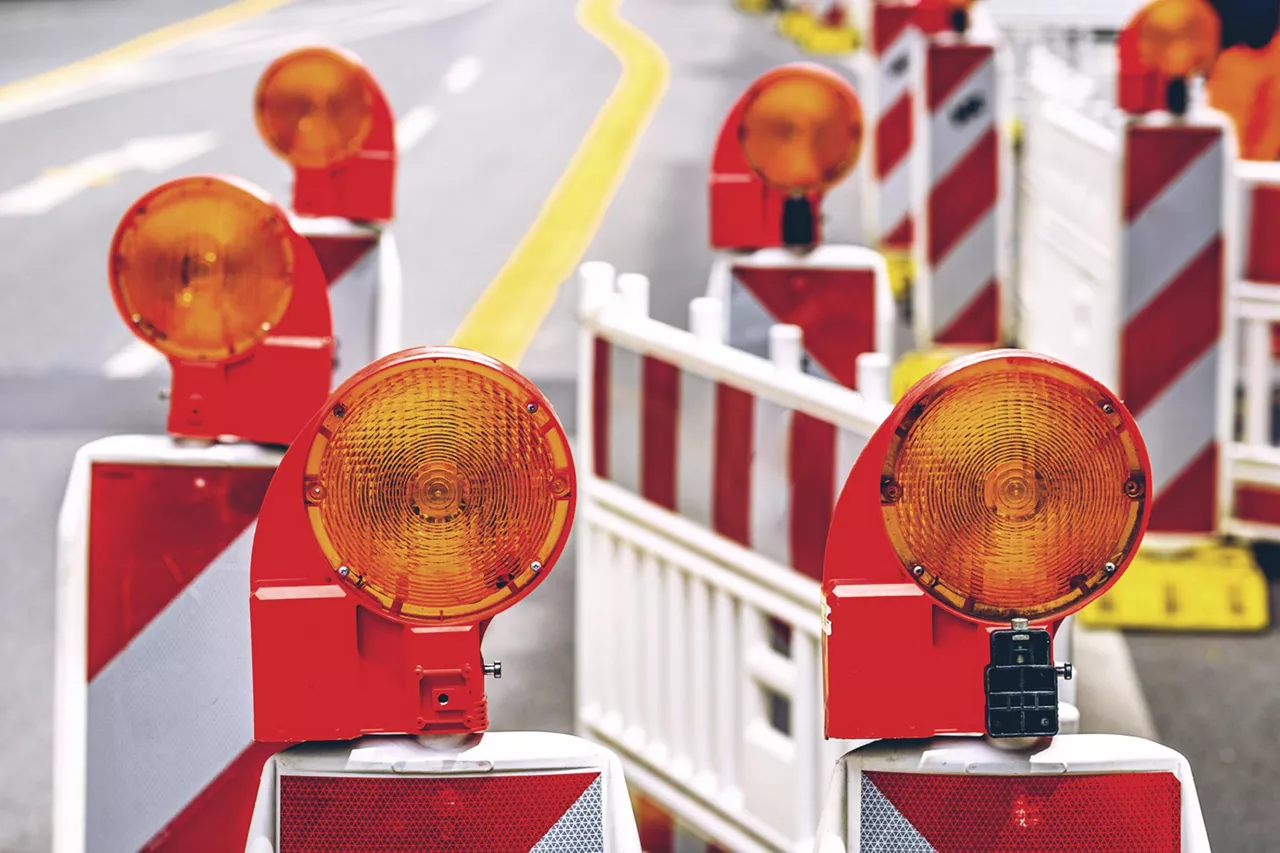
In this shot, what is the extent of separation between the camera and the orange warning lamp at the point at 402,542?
206cm

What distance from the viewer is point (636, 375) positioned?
13.9 ft

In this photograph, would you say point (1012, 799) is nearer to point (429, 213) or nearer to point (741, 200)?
point (741, 200)

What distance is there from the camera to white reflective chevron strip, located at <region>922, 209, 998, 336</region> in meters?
8.89

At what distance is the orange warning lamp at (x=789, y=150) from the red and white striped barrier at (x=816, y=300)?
89mm

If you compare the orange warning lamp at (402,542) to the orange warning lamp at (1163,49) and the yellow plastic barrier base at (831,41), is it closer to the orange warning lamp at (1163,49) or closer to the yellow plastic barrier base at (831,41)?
the orange warning lamp at (1163,49)

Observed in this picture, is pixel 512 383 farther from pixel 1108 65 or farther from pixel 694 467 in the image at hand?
pixel 1108 65

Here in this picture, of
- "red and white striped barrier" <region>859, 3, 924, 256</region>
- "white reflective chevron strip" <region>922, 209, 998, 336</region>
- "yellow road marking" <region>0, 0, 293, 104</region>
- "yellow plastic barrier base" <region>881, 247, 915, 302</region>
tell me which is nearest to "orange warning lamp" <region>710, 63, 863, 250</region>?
"white reflective chevron strip" <region>922, 209, 998, 336</region>

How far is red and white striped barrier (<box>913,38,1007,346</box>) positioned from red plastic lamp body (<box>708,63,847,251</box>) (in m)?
4.06

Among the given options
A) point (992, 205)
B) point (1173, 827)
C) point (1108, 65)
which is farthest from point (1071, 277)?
point (1108, 65)

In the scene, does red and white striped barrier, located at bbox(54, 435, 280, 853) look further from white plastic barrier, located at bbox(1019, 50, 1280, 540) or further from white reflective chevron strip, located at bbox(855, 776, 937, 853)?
white plastic barrier, located at bbox(1019, 50, 1280, 540)

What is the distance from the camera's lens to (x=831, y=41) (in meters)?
22.5

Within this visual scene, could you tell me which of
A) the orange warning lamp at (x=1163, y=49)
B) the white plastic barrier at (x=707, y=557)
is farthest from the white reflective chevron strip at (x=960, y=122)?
the white plastic barrier at (x=707, y=557)

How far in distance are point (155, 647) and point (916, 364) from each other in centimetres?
583

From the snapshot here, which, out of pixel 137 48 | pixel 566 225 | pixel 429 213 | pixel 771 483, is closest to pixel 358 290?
pixel 771 483
